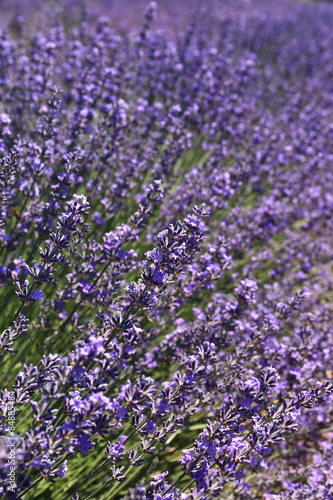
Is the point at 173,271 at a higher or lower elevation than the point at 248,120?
lower

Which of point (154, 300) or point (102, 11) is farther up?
point (102, 11)

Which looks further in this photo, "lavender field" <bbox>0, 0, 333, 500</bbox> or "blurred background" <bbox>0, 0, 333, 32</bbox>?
"blurred background" <bbox>0, 0, 333, 32</bbox>

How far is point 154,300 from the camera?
2498mm

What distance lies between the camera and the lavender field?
2367 mm

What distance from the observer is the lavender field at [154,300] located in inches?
93.2

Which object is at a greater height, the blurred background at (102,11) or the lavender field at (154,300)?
the blurred background at (102,11)

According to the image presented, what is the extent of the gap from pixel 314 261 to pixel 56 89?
3.71 m

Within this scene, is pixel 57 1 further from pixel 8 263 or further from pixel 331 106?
pixel 8 263

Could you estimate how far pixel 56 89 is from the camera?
13.1 feet

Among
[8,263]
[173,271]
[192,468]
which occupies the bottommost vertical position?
[192,468]

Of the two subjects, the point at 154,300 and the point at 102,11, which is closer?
the point at 154,300

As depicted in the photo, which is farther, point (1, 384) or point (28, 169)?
point (28, 169)

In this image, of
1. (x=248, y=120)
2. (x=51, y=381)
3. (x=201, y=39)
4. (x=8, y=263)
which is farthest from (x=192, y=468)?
(x=201, y=39)

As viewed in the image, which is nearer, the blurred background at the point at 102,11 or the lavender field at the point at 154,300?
the lavender field at the point at 154,300
